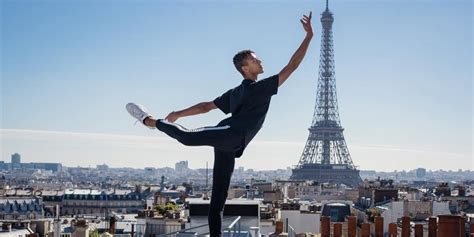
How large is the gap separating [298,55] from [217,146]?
83 cm

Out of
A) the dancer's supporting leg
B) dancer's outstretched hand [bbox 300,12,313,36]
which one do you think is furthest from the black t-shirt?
dancer's outstretched hand [bbox 300,12,313,36]

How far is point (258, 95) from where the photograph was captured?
216 inches

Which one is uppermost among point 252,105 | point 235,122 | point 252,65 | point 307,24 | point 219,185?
point 307,24

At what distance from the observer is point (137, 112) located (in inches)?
224

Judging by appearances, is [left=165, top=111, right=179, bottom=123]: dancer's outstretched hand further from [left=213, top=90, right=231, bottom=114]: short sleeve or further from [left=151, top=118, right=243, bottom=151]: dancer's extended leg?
[left=151, top=118, right=243, bottom=151]: dancer's extended leg

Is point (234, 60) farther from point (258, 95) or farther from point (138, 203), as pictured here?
point (138, 203)

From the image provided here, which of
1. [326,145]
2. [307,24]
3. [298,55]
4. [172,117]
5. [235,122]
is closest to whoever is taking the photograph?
[235,122]

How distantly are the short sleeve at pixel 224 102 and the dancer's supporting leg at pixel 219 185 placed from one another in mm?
389

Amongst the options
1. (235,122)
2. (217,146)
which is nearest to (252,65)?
(235,122)

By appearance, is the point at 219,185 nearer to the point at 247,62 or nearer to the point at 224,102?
the point at 224,102

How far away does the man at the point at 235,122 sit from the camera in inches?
211

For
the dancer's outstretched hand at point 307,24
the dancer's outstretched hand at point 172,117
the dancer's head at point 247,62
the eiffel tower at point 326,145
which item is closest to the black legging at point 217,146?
the dancer's outstretched hand at point 172,117

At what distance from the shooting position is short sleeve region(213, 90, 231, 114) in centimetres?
579

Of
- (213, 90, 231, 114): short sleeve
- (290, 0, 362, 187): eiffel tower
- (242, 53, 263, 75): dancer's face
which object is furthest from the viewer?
(290, 0, 362, 187): eiffel tower
